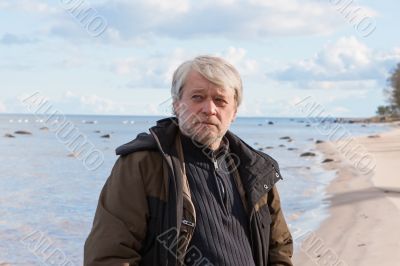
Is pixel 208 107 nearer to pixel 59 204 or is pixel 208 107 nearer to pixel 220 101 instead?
pixel 220 101

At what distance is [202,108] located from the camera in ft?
9.43

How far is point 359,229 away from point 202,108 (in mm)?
7365

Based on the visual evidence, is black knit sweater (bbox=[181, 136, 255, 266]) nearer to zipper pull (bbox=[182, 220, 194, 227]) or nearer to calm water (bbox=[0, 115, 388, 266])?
zipper pull (bbox=[182, 220, 194, 227])

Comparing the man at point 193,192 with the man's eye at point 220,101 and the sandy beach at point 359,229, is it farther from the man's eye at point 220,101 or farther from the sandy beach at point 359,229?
the sandy beach at point 359,229

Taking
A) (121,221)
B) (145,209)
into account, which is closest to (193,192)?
(145,209)

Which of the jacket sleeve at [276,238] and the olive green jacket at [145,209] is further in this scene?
the jacket sleeve at [276,238]

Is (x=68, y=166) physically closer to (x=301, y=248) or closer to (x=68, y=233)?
(x=68, y=233)

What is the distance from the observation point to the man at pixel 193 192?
2.71 meters

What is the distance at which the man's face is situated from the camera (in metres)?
→ 2.87

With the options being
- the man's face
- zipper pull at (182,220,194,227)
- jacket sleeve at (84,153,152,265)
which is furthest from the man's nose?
zipper pull at (182,220,194,227)

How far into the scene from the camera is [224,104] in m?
2.94

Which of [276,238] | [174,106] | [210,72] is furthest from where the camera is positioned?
[276,238]

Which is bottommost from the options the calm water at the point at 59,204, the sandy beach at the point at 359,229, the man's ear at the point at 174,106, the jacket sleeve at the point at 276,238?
the calm water at the point at 59,204

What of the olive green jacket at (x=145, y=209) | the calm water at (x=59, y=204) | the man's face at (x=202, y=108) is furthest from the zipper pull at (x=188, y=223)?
the calm water at (x=59, y=204)
